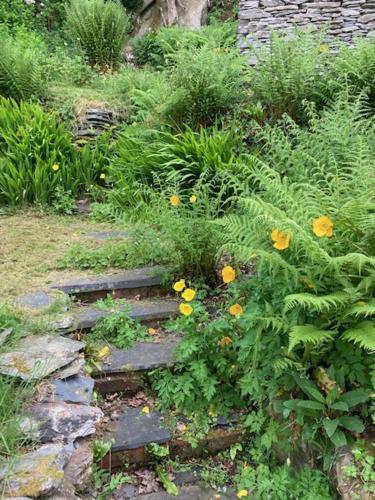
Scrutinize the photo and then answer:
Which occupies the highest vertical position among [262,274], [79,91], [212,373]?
[79,91]

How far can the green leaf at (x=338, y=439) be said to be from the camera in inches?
67.8

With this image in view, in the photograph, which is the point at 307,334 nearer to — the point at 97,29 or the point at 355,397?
the point at 355,397

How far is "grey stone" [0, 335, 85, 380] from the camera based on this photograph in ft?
6.86

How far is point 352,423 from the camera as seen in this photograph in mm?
1737

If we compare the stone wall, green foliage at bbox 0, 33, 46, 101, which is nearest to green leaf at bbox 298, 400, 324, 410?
green foliage at bbox 0, 33, 46, 101

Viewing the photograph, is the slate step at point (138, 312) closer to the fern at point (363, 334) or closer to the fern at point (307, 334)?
the fern at point (307, 334)

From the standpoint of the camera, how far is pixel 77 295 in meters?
2.92

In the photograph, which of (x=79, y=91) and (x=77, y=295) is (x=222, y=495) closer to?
(x=77, y=295)

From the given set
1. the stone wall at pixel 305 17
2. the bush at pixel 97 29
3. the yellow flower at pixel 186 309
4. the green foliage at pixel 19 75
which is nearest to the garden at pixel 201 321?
the yellow flower at pixel 186 309

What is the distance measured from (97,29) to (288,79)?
3.90m

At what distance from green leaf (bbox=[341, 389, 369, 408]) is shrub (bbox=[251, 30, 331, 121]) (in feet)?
10.4

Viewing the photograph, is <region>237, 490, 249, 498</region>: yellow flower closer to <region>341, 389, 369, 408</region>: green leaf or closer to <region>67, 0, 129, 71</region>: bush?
<region>341, 389, 369, 408</region>: green leaf

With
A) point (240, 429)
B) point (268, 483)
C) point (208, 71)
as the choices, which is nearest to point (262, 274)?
point (240, 429)

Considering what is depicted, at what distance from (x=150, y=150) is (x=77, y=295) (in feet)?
6.05
